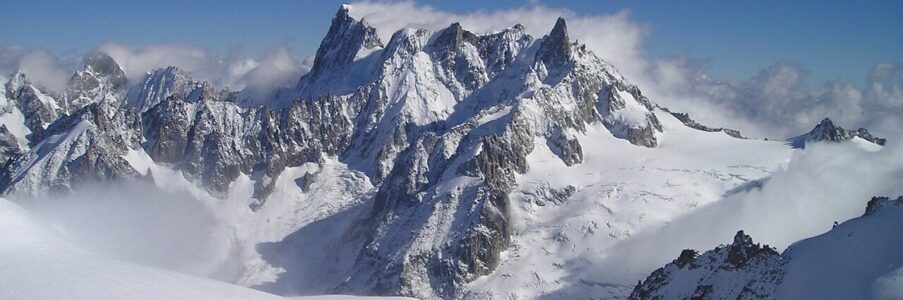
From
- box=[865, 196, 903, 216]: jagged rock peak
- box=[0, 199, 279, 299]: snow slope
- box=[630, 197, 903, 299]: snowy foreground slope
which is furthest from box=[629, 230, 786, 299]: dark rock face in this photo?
box=[0, 199, 279, 299]: snow slope

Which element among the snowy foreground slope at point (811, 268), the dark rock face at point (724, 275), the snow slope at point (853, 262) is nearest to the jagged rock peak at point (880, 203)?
the snowy foreground slope at point (811, 268)

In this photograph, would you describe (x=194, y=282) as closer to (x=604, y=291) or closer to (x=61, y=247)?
(x=61, y=247)

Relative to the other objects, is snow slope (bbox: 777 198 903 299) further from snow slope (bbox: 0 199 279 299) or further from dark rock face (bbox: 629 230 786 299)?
snow slope (bbox: 0 199 279 299)

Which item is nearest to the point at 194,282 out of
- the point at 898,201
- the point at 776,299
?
the point at 776,299

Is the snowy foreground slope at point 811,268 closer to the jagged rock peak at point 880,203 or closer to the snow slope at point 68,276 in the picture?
the jagged rock peak at point 880,203

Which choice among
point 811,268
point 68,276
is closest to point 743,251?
point 811,268

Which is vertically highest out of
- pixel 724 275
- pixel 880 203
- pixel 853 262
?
pixel 880 203

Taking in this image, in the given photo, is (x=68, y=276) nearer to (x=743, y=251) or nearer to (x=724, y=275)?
(x=724, y=275)
